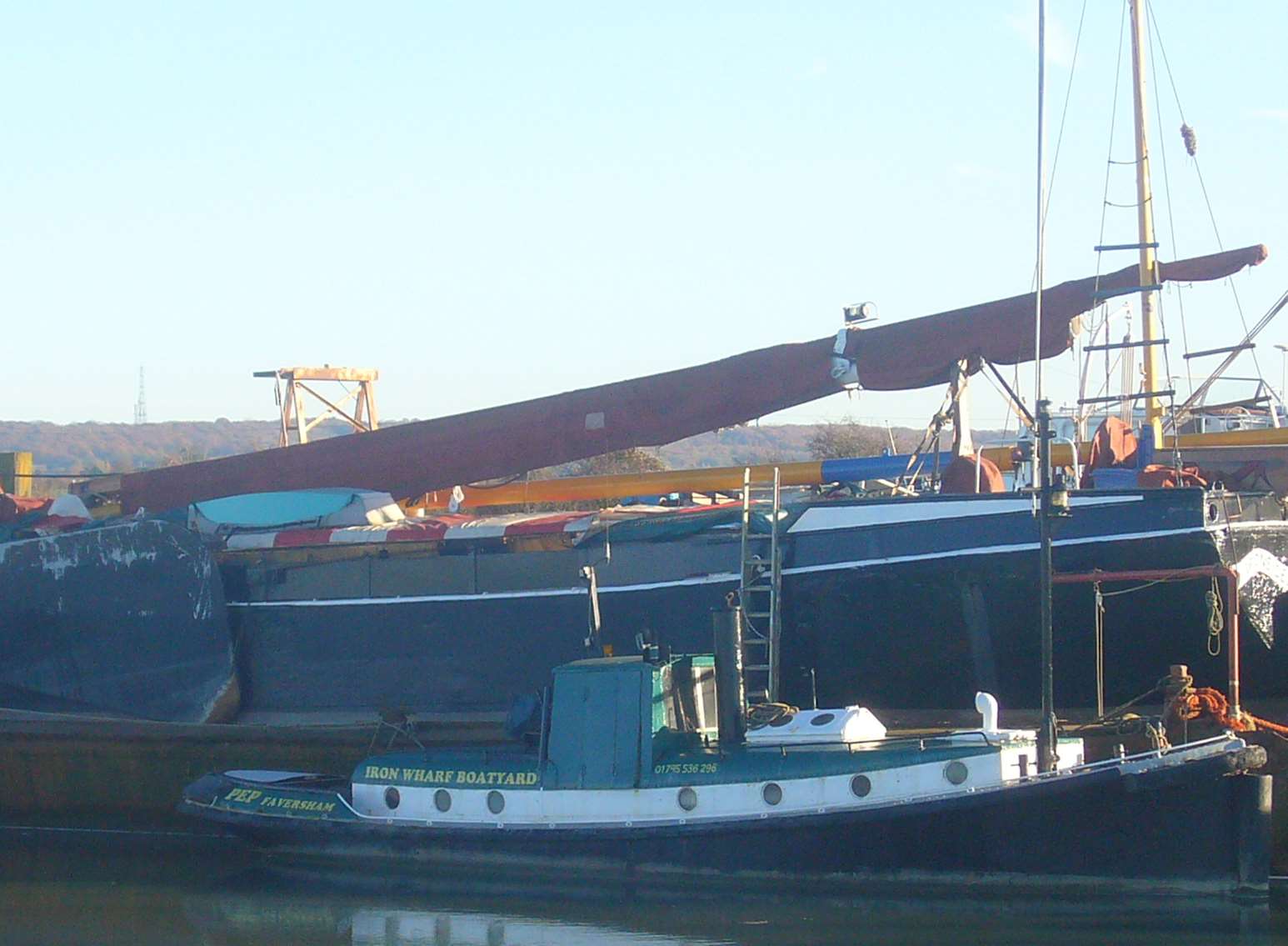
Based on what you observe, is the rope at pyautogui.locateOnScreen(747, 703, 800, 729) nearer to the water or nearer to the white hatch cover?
the white hatch cover

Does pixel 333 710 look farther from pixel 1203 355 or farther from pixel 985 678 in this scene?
pixel 1203 355

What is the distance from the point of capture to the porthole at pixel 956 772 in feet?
45.0

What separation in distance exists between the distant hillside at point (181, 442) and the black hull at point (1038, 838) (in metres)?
90.8

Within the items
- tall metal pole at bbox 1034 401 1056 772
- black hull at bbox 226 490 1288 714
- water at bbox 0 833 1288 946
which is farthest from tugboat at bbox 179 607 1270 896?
black hull at bbox 226 490 1288 714

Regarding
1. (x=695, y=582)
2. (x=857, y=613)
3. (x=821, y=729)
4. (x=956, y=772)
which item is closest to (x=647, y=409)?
(x=695, y=582)

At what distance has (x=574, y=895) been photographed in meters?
14.9

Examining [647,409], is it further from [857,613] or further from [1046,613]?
[1046,613]

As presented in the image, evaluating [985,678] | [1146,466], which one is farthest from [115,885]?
[1146,466]

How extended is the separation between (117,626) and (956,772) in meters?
10.4

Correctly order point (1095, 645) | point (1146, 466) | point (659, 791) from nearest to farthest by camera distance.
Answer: point (659, 791), point (1095, 645), point (1146, 466)

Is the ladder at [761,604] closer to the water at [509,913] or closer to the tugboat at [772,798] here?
the tugboat at [772,798]

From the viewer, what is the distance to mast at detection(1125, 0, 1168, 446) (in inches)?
795

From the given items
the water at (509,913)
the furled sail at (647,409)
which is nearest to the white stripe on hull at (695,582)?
the furled sail at (647,409)

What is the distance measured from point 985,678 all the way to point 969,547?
1315 millimetres
